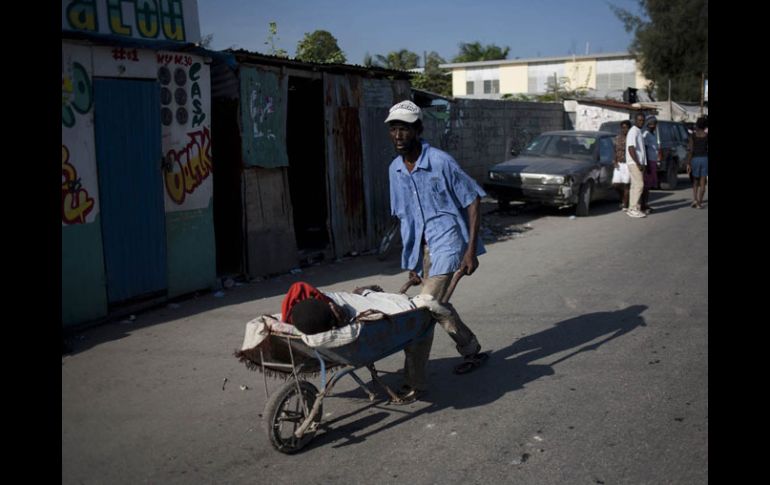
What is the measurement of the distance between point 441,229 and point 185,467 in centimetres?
237


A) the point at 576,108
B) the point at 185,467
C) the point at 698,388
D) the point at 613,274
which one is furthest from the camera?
the point at 576,108

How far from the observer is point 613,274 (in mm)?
9062

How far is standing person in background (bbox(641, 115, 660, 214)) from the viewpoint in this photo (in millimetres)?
14961

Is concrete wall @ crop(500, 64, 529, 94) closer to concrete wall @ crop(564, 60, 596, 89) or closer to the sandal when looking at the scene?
concrete wall @ crop(564, 60, 596, 89)

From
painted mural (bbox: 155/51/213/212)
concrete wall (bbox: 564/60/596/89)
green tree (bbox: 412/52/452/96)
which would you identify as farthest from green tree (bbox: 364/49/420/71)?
painted mural (bbox: 155/51/213/212)

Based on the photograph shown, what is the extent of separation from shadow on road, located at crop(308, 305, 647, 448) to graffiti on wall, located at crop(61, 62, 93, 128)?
12.7 feet

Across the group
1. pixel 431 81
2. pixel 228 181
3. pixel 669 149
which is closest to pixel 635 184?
pixel 669 149

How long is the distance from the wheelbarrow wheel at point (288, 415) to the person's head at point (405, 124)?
1.77m

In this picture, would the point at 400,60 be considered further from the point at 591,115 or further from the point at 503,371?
the point at 503,371
